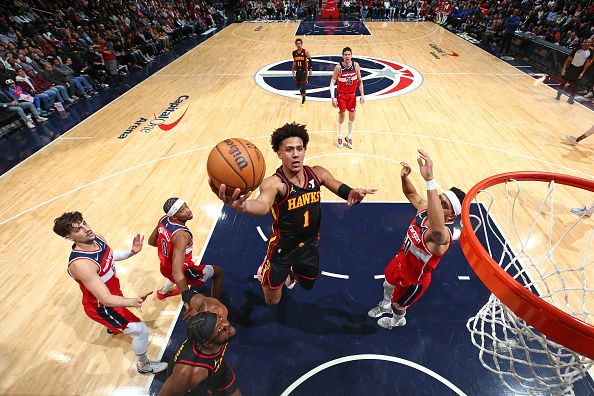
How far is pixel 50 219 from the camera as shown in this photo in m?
5.60

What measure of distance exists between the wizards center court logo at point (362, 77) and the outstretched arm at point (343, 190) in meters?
7.01

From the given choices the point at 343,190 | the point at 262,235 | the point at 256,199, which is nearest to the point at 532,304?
the point at 343,190

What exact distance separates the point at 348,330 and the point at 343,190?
1593mm

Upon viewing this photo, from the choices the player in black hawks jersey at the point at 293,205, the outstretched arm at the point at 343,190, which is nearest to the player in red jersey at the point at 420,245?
the outstretched arm at the point at 343,190

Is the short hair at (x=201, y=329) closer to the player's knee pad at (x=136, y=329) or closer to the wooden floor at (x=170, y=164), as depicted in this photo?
the player's knee pad at (x=136, y=329)

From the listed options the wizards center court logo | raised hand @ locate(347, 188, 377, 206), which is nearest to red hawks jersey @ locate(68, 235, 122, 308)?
raised hand @ locate(347, 188, 377, 206)

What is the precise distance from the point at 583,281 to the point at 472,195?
2.61 meters

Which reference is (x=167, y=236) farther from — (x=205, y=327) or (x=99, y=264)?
(x=205, y=327)

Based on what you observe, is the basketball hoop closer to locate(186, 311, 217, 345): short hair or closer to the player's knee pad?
locate(186, 311, 217, 345): short hair

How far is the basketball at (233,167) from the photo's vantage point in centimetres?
272

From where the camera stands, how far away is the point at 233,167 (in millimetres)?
2713

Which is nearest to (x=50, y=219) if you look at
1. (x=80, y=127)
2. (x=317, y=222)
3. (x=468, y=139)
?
(x=80, y=127)

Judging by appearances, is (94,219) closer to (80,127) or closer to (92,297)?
(92,297)

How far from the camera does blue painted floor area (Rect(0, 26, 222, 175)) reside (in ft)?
24.8
